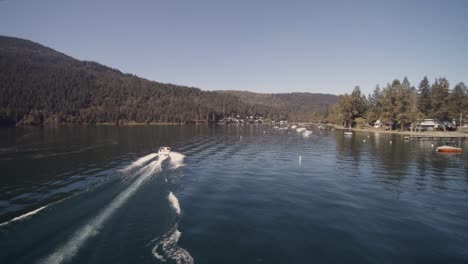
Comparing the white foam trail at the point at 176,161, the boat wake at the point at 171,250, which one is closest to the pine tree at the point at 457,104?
the white foam trail at the point at 176,161

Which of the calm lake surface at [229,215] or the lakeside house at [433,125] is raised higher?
the lakeside house at [433,125]

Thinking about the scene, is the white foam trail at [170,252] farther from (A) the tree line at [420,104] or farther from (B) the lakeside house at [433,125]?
(B) the lakeside house at [433,125]

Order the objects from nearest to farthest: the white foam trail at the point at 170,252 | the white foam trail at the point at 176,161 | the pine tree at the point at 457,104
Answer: the white foam trail at the point at 170,252 < the white foam trail at the point at 176,161 < the pine tree at the point at 457,104

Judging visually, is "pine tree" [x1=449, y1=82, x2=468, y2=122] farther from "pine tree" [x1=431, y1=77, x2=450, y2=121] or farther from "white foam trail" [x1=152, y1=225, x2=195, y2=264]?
"white foam trail" [x1=152, y1=225, x2=195, y2=264]

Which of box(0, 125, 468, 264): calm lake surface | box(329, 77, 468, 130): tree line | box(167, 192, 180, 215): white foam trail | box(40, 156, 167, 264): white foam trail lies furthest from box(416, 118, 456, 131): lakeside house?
box(40, 156, 167, 264): white foam trail

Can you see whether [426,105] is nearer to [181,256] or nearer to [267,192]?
[267,192]

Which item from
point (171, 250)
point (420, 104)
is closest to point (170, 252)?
point (171, 250)
